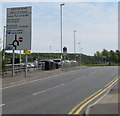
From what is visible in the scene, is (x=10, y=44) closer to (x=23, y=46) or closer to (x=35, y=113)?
(x=23, y=46)

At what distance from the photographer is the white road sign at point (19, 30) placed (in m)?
26.0

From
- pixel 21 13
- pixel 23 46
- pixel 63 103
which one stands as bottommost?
pixel 63 103

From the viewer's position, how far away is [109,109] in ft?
28.1

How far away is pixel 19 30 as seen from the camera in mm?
26125

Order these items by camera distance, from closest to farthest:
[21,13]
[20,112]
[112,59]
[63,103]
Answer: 1. [20,112]
2. [63,103]
3. [21,13]
4. [112,59]

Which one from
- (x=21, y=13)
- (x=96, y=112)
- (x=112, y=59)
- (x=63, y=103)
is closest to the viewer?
(x=96, y=112)

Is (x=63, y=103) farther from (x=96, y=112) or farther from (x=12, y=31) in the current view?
(x=12, y=31)

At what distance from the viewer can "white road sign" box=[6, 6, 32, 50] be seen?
25953 millimetres

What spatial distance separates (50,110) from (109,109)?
2.07 metres

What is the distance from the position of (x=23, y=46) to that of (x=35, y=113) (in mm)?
18198

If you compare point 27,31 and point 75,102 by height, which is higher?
point 27,31

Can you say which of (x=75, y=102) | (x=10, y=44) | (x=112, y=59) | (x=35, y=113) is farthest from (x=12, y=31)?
(x=112, y=59)

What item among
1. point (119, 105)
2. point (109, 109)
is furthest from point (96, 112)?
point (119, 105)

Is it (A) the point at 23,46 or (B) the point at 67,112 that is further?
(A) the point at 23,46
